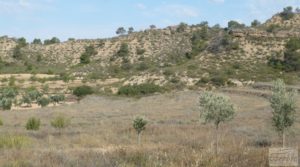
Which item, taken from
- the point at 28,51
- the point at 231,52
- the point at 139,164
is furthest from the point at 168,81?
the point at 139,164

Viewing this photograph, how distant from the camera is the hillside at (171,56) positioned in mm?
77000

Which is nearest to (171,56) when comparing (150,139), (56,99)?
(56,99)

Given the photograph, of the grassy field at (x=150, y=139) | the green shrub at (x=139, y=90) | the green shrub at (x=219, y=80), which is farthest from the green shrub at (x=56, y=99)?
the green shrub at (x=219, y=80)

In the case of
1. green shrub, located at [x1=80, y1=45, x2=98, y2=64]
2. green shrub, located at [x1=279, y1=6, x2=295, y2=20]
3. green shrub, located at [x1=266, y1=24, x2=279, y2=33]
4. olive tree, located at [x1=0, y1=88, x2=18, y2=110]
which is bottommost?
olive tree, located at [x1=0, y1=88, x2=18, y2=110]

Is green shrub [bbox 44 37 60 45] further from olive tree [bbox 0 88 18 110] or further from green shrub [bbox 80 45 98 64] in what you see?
olive tree [bbox 0 88 18 110]

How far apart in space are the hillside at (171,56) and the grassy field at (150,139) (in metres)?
19.5

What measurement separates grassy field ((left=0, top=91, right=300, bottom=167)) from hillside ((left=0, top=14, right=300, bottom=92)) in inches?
768

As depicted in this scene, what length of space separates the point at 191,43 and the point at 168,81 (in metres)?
35.9

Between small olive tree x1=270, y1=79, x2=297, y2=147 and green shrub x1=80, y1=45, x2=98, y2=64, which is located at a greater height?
green shrub x1=80, y1=45, x2=98, y2=64

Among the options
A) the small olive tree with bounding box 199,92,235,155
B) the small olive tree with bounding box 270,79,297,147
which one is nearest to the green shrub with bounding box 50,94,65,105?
the small olive tree with bounding box 199,92,235,155

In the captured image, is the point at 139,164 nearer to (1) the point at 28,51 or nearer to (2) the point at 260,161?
(2) the point at 260,161

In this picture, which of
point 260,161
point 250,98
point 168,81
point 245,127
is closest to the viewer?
point 260,161

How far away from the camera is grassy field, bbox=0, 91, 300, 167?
352 inches

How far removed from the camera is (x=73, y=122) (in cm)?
3644
